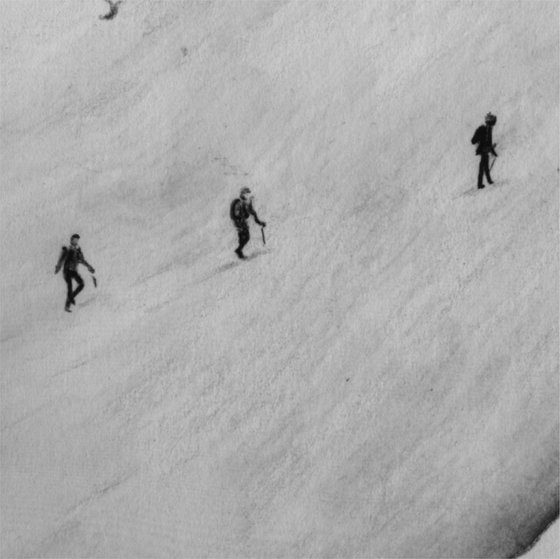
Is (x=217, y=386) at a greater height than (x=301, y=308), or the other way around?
(x=301, y=308)

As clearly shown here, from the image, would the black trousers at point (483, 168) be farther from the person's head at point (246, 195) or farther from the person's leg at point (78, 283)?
the person's leg at point (78, 283)

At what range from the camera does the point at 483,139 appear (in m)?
7.06

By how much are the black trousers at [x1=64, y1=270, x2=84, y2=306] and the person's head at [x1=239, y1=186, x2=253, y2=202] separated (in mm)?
1682

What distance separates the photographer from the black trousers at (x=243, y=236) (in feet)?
22.9

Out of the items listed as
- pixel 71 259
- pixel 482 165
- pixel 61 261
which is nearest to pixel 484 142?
pixel 482 165

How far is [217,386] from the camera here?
275 inches

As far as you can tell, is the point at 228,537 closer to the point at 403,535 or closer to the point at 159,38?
the point at 403,535

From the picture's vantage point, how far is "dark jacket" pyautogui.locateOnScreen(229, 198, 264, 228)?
6.94m

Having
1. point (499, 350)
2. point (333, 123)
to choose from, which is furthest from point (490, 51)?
point (499, 350)

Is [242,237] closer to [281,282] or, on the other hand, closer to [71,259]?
[281,282]

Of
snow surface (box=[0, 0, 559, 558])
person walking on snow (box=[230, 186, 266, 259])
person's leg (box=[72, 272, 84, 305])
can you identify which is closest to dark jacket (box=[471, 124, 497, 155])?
snow surface (box=[0, 0, 559, 558])

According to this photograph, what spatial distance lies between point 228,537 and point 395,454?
1.73 meters

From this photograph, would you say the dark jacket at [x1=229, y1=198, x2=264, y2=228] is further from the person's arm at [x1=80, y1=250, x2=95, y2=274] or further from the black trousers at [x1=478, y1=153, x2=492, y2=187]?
the black trousers at [x1=478, y1=153, x2=492, y2=187]

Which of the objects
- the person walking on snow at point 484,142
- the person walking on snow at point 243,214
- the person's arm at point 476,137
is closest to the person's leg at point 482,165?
the person walking on snow at point 484,142
